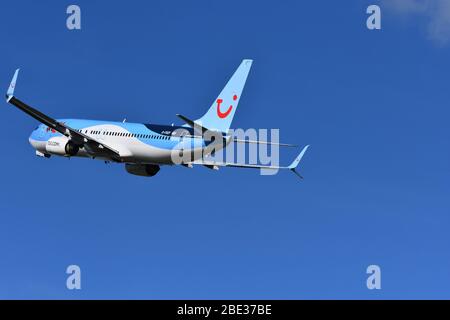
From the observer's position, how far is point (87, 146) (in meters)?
104

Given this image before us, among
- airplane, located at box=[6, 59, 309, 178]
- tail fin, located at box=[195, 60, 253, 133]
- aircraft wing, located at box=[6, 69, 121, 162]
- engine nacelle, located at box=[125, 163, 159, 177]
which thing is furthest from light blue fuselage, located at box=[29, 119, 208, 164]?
engine nacelle, located at box=[125, 163, 159, 177]

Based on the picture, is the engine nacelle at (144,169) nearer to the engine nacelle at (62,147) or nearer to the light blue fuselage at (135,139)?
the light blue fuselage at (135,139)

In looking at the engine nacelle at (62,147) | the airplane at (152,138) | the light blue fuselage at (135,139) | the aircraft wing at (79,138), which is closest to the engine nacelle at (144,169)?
the airplane at (152,138)

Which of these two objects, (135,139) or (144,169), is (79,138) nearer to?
(135,139)

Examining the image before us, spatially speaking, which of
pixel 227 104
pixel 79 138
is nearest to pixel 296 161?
pixel 227 104

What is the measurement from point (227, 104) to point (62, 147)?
18.9 m

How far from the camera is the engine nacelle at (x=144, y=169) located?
358 ft

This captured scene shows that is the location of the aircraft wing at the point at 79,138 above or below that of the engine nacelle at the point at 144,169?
above

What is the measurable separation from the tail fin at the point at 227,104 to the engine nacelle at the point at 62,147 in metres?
14.2

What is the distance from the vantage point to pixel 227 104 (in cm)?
10238
